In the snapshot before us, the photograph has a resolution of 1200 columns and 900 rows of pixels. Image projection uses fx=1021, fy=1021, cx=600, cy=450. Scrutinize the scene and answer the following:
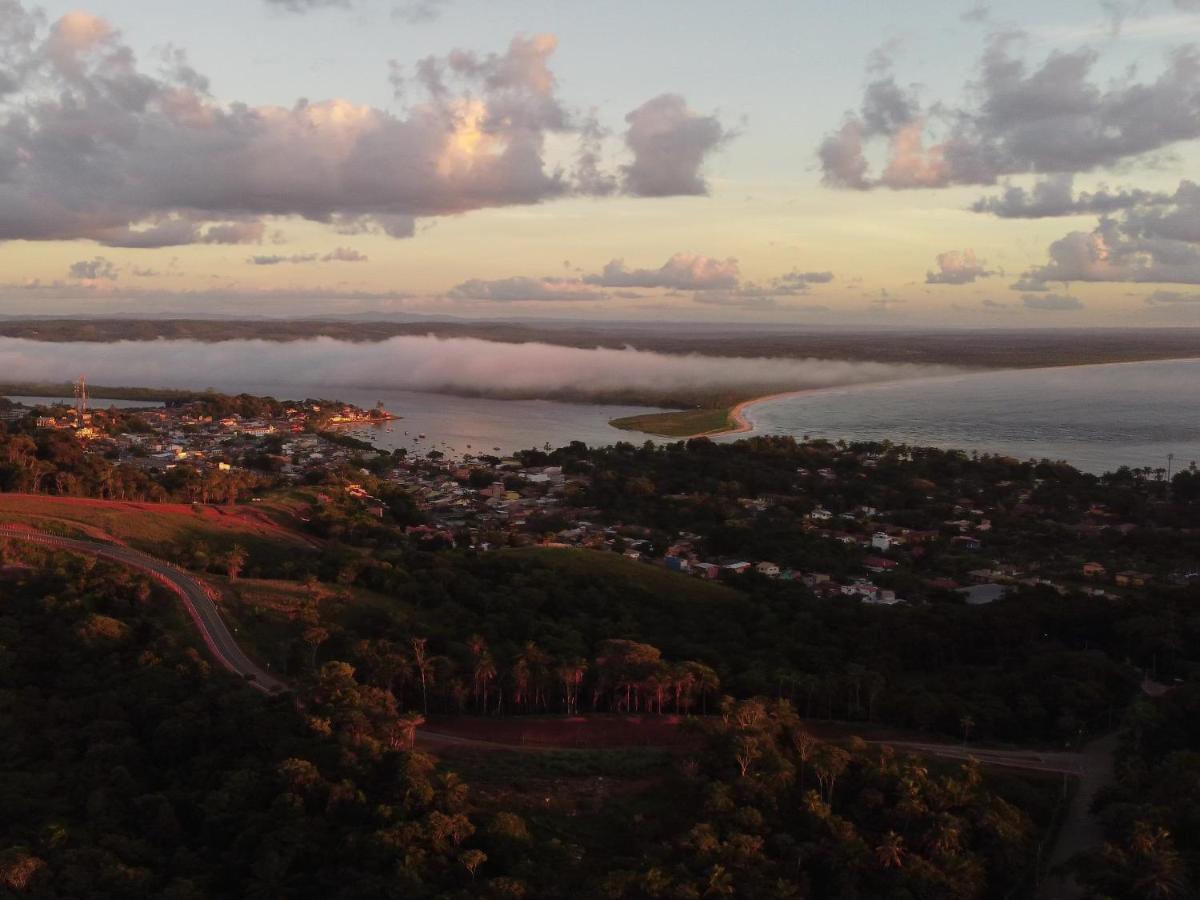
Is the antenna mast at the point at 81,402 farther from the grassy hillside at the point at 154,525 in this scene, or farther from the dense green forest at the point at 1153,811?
the dense green forest at the point at 1153,811

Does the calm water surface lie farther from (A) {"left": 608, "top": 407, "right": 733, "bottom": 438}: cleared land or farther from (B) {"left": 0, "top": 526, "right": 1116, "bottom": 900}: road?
(B) {"left": 0, "top": 526, "right": 1116, "bottom": 900}: road

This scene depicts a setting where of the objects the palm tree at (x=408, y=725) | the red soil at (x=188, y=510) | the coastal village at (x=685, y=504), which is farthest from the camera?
the coastal village at (x=685, y=504)

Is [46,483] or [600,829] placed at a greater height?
[46,483]

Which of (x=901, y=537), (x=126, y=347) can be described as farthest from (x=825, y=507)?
(x=126, y=347)

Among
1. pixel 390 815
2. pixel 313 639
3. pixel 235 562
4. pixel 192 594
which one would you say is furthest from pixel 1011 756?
pixel 235 562

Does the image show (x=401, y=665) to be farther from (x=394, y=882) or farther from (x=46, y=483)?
(x=46, y=483)

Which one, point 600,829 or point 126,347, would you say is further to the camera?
point 126,347

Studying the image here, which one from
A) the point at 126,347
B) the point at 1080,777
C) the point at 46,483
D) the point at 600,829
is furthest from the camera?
the point at 126,347

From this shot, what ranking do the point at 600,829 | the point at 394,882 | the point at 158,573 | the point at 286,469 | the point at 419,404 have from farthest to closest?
the point at 419,404 < the point at 286,469 < the point at 158,573 < the point at 600,829 < the point at 394,882

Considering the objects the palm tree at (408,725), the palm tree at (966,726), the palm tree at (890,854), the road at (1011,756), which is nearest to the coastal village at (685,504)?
the palm tree at (966,726)
